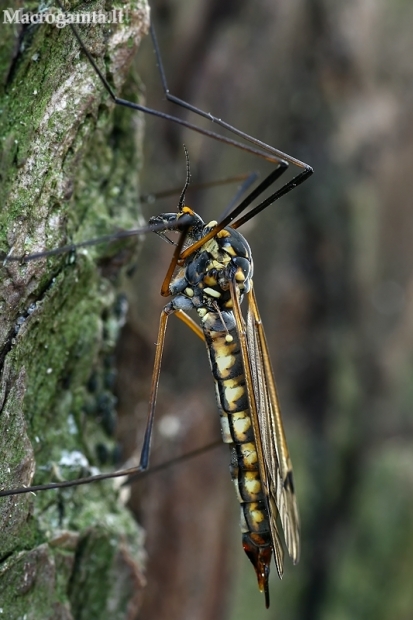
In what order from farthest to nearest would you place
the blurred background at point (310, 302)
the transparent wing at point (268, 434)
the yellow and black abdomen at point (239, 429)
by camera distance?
the blurred background at point (310, 302), the yellow and black abdomen at point (239, 429), the transparent wing at point (268, 434)

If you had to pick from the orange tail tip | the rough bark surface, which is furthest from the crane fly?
the rough bark surface

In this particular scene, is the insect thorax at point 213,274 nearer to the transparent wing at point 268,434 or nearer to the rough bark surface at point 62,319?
the transparent wing at point 268,434

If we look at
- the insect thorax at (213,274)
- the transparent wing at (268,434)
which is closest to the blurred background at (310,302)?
the insect thorax at (213,274)

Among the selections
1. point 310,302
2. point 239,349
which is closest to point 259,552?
point 239,349

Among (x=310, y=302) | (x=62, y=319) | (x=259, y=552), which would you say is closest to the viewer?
(x=62, y=319)

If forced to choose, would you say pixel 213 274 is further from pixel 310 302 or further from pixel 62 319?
pixel 310 302

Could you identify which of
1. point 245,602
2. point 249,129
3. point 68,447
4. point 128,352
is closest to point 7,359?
point 68,447

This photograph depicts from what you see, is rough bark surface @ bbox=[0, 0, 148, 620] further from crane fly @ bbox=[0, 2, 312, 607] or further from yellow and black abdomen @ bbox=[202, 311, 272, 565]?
yellow and black abdomen @ bbox=[202, 311, 272, 565]
